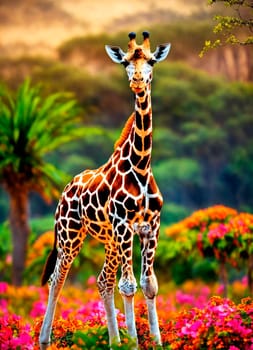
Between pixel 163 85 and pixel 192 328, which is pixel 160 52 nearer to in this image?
pixel 192 328

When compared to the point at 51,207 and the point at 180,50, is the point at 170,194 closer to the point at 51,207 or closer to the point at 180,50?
the point at 51,207

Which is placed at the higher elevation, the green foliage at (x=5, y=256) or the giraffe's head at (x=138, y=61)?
the giraffe's head at (x=138, y=61)

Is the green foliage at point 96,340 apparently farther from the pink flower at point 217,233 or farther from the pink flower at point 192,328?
the pink flower at point 217,233

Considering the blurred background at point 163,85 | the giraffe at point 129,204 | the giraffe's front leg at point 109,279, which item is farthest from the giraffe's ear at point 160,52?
the blurred background at point 163,85

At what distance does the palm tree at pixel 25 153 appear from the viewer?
54.4ft

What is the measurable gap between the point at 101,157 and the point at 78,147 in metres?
1.19

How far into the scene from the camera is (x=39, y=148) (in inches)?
662

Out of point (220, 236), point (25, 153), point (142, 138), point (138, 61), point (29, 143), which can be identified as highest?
point (29, 143)

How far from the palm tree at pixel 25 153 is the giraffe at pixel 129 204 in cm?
859

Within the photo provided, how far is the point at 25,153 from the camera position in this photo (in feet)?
54.9

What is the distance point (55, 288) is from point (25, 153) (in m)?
8.90

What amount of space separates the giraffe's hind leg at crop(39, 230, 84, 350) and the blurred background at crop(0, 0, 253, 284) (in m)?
25.0

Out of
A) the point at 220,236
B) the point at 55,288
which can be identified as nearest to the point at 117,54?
the point at 55,288

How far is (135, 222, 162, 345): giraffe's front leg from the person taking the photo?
7203 mm
